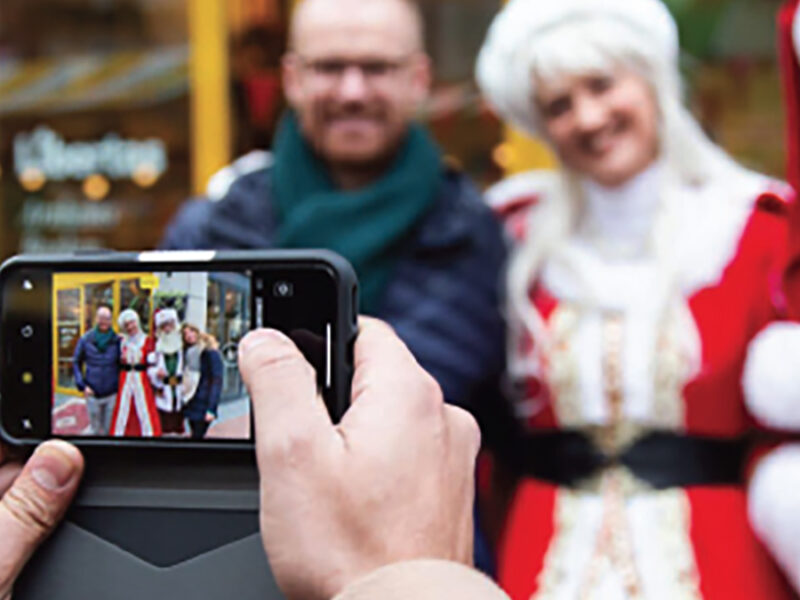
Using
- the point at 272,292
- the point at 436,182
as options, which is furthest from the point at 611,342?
the point at 272,292

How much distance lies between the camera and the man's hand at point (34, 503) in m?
0.73

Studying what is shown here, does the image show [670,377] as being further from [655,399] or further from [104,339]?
[104,339]

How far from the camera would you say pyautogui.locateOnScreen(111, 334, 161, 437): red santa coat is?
80cm

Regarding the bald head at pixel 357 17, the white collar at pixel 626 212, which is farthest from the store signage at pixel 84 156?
the white collar at pixel 626 212

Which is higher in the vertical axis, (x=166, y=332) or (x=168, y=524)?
(x=166, y=332)

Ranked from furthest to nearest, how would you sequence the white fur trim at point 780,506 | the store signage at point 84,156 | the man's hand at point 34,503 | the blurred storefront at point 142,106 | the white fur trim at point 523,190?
the store signage at point 84,156, the blurred storefront at point 142,106, the white fur trim at point 523,190, the white fur trim at point 780,506, the man's hand at point 34,503

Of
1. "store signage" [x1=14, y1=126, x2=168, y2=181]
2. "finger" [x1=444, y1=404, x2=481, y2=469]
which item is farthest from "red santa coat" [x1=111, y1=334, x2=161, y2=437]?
"store signage" [x1=14, y1=126, x2=168, y2=181]

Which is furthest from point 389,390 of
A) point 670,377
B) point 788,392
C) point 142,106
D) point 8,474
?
point 142,106

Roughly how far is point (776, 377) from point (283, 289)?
958 millimetres

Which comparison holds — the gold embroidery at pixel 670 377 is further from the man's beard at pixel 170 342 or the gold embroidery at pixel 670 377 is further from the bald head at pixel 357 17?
the man's beard at pixel 170 342

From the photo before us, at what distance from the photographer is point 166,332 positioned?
810 mm

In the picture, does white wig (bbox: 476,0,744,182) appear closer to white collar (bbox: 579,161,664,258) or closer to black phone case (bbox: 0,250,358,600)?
white collar (bbox: 579,161,664,258)

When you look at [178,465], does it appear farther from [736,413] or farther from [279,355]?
[736,413]

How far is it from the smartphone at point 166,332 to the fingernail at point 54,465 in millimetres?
27
